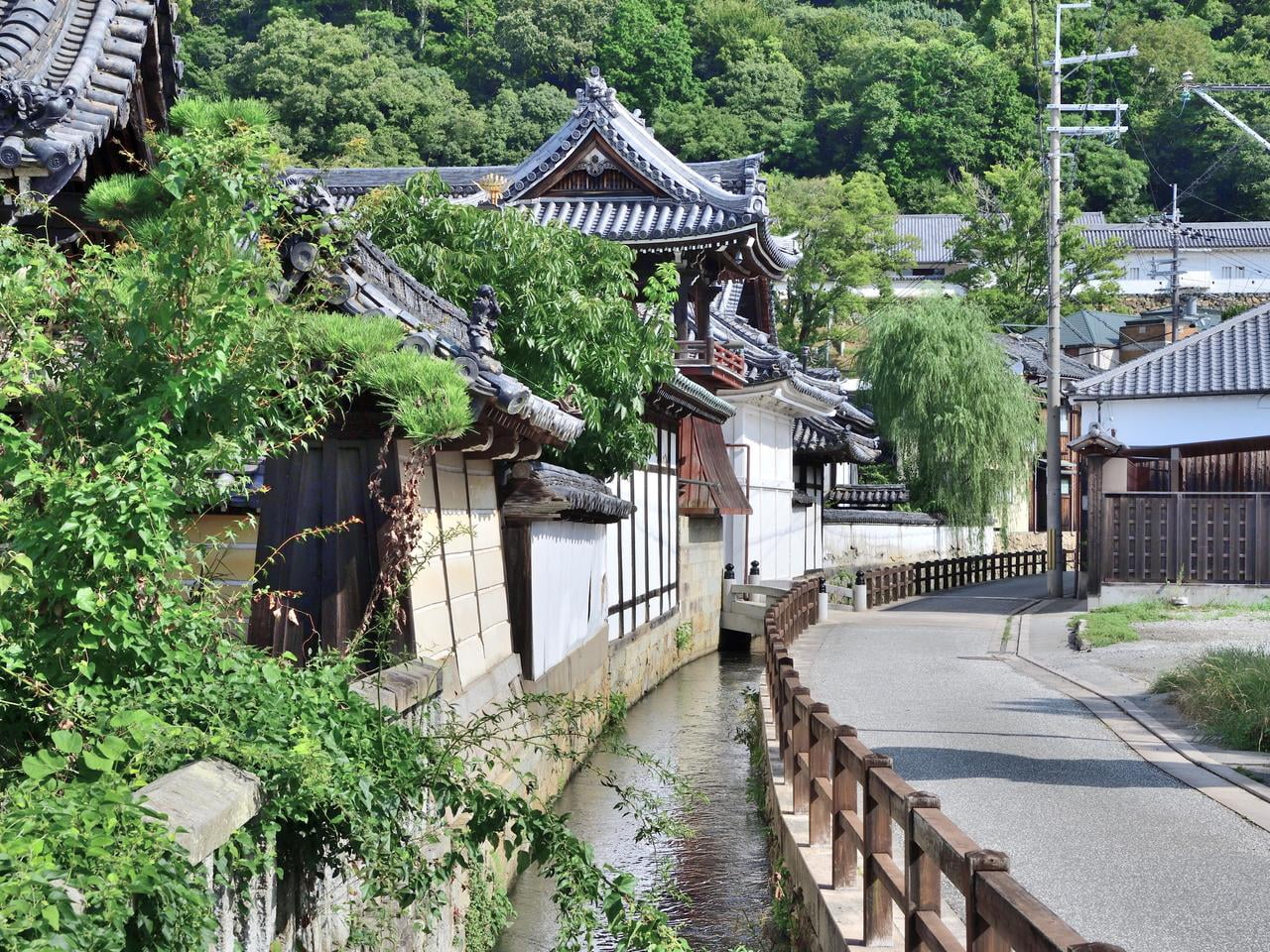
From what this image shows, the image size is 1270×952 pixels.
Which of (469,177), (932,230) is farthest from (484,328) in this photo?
(932,230)

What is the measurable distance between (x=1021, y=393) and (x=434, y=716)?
132 feet

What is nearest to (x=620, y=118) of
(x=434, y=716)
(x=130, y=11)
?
(x=130, y=11)

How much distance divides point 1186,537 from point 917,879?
25.6 metres

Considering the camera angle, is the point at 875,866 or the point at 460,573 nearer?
the point at 875,866

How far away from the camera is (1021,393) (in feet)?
150

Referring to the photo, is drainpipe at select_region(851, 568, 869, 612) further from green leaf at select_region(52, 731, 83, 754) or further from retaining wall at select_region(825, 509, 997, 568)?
green leaf at select_region(52, 731, 83, 754)

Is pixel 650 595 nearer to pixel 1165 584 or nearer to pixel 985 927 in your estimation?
pixel 1165 584

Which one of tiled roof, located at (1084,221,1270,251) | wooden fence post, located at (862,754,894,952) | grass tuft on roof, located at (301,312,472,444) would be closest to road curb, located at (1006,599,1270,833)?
wooden fence post, located at (862,754,894,952)

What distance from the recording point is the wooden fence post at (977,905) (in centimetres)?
522

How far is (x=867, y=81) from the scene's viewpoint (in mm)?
88125

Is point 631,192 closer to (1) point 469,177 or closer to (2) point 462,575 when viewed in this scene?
(1) point 469,177

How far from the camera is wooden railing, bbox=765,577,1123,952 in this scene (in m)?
4.89

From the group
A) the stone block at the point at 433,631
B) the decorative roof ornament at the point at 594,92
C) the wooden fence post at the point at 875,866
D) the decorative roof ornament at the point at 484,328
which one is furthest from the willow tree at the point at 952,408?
the wooden fence post at the point at 875,866

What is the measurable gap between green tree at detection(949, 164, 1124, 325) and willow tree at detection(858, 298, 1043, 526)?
14.5 m
